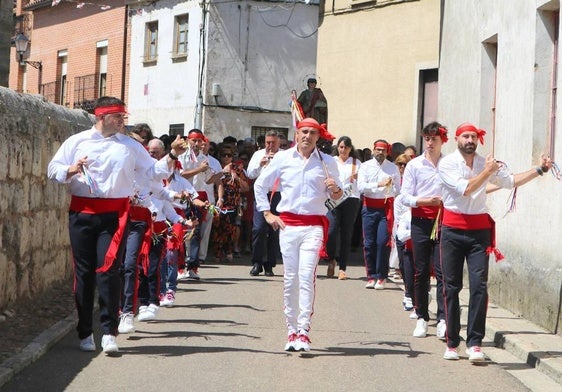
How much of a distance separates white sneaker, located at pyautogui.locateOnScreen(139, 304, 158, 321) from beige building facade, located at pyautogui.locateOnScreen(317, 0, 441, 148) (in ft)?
43.6

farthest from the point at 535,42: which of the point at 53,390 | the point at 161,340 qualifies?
the point at 53,390

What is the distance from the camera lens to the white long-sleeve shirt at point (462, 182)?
31.2ft

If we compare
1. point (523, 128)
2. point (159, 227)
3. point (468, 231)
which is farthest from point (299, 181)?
point (523, 128)

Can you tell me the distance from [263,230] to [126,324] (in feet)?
21.0

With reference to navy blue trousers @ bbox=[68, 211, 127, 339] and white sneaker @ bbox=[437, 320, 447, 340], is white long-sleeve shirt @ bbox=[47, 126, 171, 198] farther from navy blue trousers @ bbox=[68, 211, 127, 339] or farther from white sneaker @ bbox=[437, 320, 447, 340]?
white sneaker @ bbox=[437, 320, 447, 340]

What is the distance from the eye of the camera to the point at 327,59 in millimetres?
26969

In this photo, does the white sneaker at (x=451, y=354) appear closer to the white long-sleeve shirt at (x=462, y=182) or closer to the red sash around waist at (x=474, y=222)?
the red sash around waist at (x=474, y=222)

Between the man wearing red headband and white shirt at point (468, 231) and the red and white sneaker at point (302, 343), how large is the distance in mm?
1155

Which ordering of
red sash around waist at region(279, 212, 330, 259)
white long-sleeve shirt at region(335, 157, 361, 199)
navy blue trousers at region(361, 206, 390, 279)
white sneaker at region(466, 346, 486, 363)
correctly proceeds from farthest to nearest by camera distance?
white long-sleeve shirt at region(335, 157, 361, 199)
navy blue trousers at region(361, 206, 390, 279)
red sash around waist at region(279, 212, 330, 259)
white sneaker at region(466, 346, 486, 363)

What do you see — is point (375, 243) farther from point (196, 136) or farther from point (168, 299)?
point (168, 299)

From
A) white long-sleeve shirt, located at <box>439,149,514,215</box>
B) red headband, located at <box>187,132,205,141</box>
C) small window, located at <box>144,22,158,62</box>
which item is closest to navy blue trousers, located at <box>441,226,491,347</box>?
white long-sleeve shirt, located at <box>439,149,514,215</box>

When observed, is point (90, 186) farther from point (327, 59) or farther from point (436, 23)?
point (327, 59)

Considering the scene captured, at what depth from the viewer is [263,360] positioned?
9273mm

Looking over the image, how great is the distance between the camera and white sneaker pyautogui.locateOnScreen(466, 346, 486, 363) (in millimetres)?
9406
